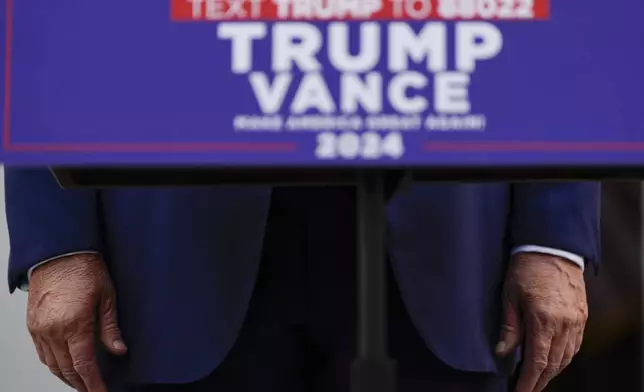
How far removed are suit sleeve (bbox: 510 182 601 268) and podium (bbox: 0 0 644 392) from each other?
12.9 inches

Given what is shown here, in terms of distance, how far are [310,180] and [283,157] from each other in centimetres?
5

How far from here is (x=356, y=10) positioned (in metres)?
0.51

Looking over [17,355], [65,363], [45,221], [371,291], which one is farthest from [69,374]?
[17,355]

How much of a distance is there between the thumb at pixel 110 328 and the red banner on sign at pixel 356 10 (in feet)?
1.24

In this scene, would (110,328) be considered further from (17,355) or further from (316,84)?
(17,355)

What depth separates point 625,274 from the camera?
1.83 meters

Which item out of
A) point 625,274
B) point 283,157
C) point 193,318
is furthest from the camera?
point 625,274

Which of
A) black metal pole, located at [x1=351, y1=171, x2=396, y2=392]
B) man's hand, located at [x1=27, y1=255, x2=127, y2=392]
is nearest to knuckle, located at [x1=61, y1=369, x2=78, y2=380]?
man's hand, located at [x1=27, y1=255, x2=127, y2=392]

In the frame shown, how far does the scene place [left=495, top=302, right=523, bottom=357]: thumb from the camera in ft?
2.69

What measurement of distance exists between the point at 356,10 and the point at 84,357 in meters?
0.43

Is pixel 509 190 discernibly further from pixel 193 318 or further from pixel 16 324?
pixel 16 324

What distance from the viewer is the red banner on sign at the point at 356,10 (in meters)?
0.50

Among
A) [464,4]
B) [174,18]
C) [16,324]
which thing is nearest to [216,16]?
[174,18]

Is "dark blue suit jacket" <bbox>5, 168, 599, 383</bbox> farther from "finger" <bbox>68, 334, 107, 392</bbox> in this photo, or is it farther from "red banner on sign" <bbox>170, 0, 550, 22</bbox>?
"red banner on sign" <bbox>170, 0, 550, 22</bbox>
